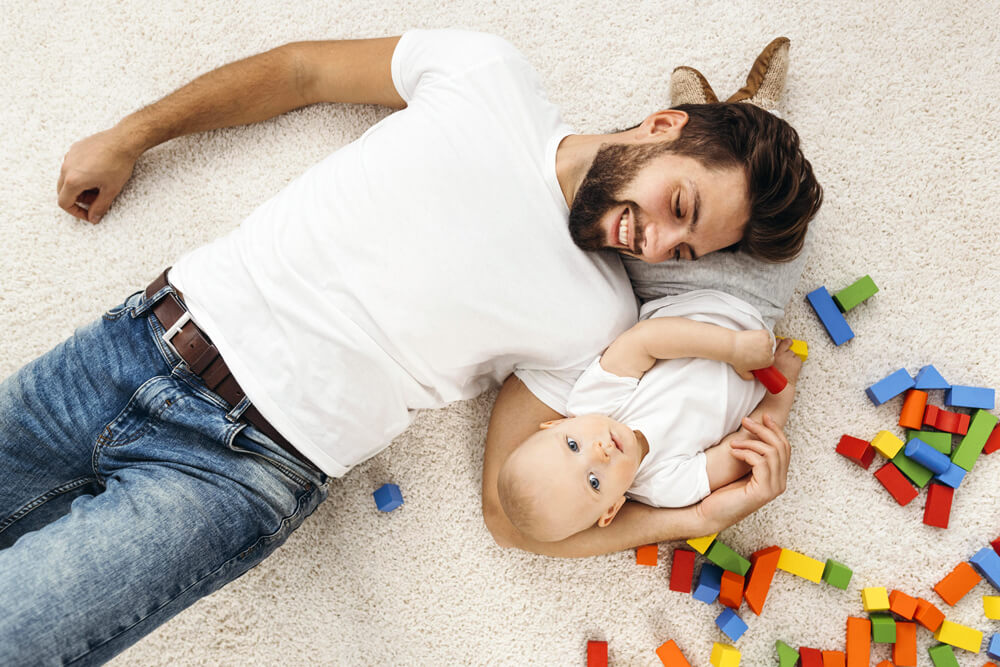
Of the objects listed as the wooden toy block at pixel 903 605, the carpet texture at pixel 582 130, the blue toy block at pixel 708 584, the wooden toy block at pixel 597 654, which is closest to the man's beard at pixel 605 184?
the carpet texture at pixel 582 130

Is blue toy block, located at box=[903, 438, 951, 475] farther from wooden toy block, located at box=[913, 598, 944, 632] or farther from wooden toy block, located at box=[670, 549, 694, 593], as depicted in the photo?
wooden toy block, located at box=[670, 549, 694, 593]

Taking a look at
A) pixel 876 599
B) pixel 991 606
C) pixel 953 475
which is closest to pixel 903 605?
pixel 876 599

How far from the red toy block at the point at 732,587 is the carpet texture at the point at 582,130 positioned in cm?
8

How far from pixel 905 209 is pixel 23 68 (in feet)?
6.77

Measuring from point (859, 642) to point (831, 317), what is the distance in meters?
0.72

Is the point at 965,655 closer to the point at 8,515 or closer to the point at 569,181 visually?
the point at 569,181

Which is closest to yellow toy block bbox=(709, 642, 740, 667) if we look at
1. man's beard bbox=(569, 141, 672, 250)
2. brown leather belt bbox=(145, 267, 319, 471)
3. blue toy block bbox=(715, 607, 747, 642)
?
blue toy block bbox=(715, 607, 747, 642)

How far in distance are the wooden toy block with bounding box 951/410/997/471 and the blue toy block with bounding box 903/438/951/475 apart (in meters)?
0.04

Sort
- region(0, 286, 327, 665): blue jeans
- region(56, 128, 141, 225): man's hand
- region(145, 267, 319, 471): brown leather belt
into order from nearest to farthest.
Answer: region(0, 286, 327, 665): blue jeans < region(145, 267, 319, 471): brown leather belt < region(56, 128, 141, 225): man's hand

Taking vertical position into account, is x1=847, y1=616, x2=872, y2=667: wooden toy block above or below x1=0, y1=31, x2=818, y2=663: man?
below

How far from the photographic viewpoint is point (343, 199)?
116 centimetres

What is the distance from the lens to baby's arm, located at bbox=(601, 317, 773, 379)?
49.1 inches

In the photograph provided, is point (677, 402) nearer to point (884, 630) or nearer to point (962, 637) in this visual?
point (884, 630)

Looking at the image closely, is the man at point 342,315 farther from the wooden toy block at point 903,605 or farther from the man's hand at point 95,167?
the wooden toy block at point 903,605
